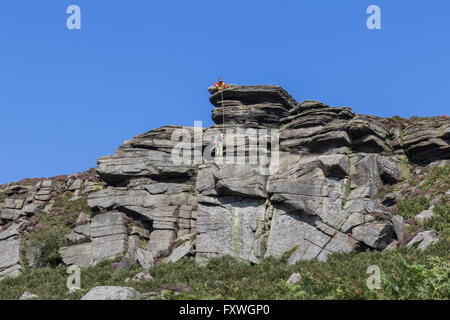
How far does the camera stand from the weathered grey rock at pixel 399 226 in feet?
92.0

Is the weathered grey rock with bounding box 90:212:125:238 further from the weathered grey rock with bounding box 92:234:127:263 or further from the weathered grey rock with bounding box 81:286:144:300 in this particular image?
the weathered grey rock with bounding box 81:286:144:300

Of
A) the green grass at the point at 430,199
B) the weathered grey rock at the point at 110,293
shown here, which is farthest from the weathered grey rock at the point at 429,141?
the weathered grey rock at the point at 110,293

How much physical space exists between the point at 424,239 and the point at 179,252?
15.4 meters

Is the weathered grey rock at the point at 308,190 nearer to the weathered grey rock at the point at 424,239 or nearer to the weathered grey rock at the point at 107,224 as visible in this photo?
the weathered grey rock at the point at 424,239

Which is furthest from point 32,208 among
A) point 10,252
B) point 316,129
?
point 316,129

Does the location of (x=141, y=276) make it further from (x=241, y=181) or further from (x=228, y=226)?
(x=241, y=181)

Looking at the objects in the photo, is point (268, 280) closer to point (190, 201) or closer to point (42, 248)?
point (190, 201)

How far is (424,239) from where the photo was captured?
26172 millimetres

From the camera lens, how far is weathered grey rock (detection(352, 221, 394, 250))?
90.1 feet

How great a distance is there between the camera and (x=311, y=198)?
31.5 m

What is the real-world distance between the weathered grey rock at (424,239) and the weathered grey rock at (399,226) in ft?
3.93

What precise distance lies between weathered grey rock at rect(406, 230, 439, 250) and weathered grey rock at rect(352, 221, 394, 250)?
141 cm
